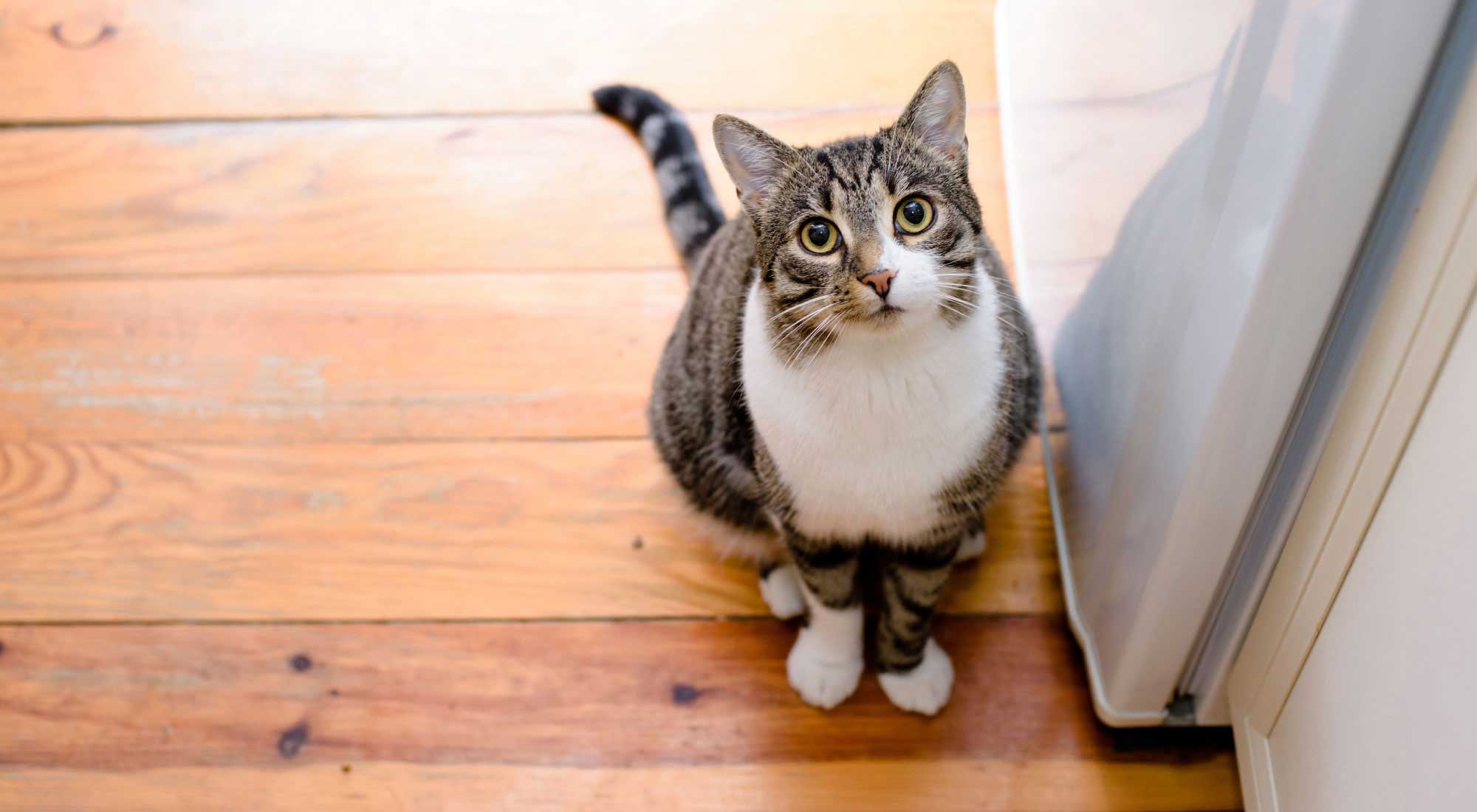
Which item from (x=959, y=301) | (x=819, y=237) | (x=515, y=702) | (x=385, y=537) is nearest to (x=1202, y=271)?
(x=959, y=301)

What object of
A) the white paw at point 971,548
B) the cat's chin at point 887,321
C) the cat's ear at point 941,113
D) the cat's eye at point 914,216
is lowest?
the white paw at point 971,548

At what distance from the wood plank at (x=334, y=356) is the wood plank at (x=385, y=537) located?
0.14ft

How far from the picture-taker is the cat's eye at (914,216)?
86cm

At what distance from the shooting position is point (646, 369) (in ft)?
4.91

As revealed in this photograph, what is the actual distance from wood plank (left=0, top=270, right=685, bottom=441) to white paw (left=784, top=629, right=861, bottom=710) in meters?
0.40

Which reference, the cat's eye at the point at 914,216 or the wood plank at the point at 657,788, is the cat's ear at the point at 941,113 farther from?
the wood plank at the point at 657,788

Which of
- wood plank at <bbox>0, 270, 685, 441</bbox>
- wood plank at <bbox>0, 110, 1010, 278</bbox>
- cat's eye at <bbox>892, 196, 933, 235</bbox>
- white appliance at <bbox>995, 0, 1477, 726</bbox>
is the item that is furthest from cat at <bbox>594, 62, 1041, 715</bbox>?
wood plank at <bbox>0, 110, 1010, 278</bbox>

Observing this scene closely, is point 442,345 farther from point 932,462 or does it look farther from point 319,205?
point 932,462

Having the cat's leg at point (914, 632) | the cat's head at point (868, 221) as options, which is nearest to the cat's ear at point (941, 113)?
the cat's head at point (868, 221)

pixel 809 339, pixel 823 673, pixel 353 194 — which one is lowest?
pixel 823 673

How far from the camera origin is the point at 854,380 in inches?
35.7

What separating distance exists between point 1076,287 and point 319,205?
1.16 meters

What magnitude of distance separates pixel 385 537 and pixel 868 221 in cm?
84

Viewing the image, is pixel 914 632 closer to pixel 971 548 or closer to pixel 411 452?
pixel 971 548
